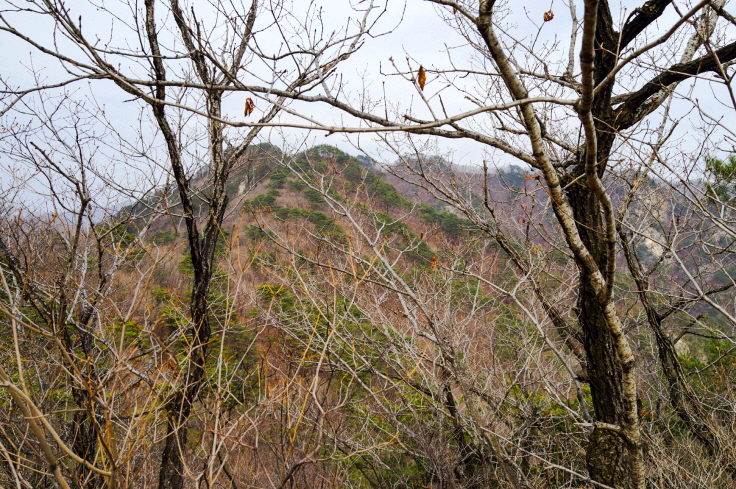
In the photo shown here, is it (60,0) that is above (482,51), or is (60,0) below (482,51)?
below

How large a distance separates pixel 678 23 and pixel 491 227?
14.3ft

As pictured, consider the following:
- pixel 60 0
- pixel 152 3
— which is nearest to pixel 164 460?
pixel 60 0

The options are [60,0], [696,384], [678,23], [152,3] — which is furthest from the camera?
→ [696,384]

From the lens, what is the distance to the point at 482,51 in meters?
4.48

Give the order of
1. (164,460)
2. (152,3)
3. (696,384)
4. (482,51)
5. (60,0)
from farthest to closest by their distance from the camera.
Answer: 1. (696,384)
2. (482,51)
3. (164,460)
4. (152,3)
5. (60,0)

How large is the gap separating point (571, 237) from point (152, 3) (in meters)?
3.72

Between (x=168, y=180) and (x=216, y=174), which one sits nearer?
(x=216, y=174)

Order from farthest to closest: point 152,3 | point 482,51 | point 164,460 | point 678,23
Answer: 1. point 482,51
2. point 164,460
3. point 152,3
4. point 678,23

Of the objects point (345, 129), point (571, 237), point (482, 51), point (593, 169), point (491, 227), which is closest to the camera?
point (345, 129)

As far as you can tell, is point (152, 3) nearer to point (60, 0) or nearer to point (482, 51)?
point (60, 0)

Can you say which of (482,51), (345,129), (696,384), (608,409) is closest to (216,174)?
(345,129)

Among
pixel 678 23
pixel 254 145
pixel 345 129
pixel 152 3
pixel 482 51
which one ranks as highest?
pixel 482 51

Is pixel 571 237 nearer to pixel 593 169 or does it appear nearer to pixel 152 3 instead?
pixel 593 169

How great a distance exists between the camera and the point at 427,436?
5.34m
